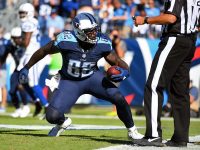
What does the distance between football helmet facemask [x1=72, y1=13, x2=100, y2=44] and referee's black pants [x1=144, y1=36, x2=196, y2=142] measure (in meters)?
0.86

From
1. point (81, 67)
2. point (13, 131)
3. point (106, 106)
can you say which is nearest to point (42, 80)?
point (106, 106)

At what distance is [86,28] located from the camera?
7.90 meters

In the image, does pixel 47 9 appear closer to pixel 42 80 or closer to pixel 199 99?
pixel 42 80

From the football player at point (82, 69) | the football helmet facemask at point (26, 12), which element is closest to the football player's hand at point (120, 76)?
the football player at point (82, 69)

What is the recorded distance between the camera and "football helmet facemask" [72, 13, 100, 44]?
26.0ft

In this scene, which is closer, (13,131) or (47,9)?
(13,131)

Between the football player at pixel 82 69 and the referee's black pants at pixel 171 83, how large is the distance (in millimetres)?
563

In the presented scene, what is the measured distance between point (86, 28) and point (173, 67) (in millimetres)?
1141

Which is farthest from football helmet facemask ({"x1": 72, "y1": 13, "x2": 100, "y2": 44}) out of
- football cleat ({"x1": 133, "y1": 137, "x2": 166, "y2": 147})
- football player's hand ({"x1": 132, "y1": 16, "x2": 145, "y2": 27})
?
football cleat ({"x1": 133, "y1": 137, "x2": 166, "y2": 147})

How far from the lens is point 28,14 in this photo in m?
13.3

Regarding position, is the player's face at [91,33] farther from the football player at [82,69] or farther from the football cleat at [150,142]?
the football cleat at [150,142]

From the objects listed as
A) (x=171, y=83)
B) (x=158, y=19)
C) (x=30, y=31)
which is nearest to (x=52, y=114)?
(x=171, y=83)

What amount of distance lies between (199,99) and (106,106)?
9.34 feet

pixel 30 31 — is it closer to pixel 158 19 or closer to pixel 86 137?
pixel 86 137
